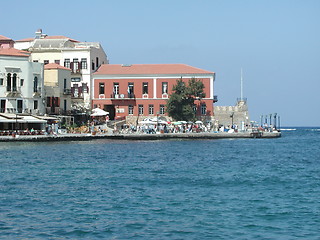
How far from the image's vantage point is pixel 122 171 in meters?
33.0

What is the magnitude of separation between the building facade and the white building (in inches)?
108

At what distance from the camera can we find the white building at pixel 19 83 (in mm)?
64438

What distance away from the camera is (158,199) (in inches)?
903

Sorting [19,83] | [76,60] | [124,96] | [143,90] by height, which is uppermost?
[76,60]

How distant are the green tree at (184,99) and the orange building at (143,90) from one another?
7.88 feet

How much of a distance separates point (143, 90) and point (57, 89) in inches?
448

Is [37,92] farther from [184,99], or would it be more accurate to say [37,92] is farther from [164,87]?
[184,99]

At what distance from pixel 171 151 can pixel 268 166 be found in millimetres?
13620

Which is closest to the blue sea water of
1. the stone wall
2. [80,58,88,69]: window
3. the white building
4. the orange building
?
the white building

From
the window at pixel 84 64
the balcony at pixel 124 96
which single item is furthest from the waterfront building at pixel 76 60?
the balcony at pixel 124 96

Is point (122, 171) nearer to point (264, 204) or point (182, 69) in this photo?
point (264, 204)

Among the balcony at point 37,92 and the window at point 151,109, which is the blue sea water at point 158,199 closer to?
the balcony at point 37,92

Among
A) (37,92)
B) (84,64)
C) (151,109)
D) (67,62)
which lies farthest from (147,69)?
(37,92)

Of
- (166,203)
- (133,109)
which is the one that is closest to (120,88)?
(133,109)
